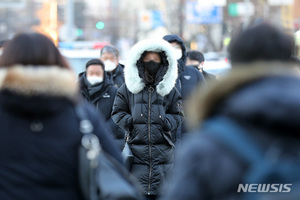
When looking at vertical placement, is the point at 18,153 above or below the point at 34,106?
below

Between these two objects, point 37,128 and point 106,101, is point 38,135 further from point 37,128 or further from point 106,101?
point 106,101

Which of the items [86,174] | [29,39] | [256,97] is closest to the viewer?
[256,97]

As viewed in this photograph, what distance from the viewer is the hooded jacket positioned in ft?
8.94

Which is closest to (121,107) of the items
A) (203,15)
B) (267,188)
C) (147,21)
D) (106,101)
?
(106,101)

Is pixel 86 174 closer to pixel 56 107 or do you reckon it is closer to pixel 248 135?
pixel 56 107

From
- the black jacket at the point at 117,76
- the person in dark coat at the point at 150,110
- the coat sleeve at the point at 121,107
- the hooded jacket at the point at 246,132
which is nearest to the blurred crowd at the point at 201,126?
the hooded jacket at the point at 246,132

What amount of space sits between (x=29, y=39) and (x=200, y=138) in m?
1.30

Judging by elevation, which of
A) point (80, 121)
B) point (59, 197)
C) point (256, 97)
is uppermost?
point (256, 97)

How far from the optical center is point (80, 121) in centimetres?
365

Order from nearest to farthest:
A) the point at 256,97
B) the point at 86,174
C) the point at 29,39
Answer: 1. the point at 256,97
2. the point at 86,174
3. the point at 29,39

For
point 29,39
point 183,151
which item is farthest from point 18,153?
point 183,151

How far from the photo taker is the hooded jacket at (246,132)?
2.72 m

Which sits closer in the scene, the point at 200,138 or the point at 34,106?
the point at 200,138

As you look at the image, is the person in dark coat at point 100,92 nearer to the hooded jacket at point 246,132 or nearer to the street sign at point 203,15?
the hooded jacket at point 246,132
